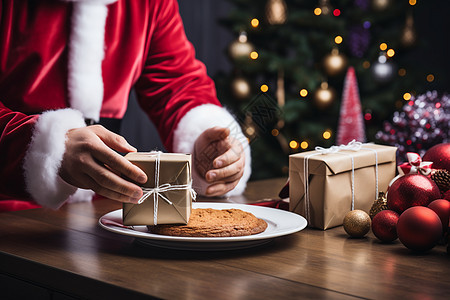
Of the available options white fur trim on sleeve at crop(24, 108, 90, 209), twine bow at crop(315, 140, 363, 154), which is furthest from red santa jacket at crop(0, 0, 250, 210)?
twine bow at crop(315, 140, 363, 154)

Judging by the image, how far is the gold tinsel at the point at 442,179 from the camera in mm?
951

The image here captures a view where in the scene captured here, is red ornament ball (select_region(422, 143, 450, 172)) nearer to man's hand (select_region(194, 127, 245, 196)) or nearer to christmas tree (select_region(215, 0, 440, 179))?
man's hand (select_region(194, 127, 245, 196))

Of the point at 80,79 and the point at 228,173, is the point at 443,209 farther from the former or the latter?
the point at 80,79

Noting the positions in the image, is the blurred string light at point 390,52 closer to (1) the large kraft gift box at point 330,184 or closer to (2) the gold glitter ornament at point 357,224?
(1) the large kraft gift box at point 330,184

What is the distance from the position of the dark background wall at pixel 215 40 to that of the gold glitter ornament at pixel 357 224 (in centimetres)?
244

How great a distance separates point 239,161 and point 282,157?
2048 mm

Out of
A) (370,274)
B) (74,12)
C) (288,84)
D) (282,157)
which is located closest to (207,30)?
(288,84)

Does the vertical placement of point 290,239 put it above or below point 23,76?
below

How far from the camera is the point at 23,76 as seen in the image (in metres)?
1.36

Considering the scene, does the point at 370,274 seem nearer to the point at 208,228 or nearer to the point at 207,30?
the point at 208,228

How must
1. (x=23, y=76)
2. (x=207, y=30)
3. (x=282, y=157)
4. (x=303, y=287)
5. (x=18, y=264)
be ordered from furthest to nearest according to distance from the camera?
(x=207, y=30)
(x=282, y=157)
(x=23, y=76)
(x=18, y=264)
(x=303, y=287)

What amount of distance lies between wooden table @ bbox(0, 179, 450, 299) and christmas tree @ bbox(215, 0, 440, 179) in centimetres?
223

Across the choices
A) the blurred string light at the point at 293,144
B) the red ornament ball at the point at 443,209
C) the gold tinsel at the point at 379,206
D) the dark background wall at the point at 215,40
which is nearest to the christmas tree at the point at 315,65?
the blurred string light at the point at 293,144

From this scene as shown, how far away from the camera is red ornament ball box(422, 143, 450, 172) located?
3.35 ft
